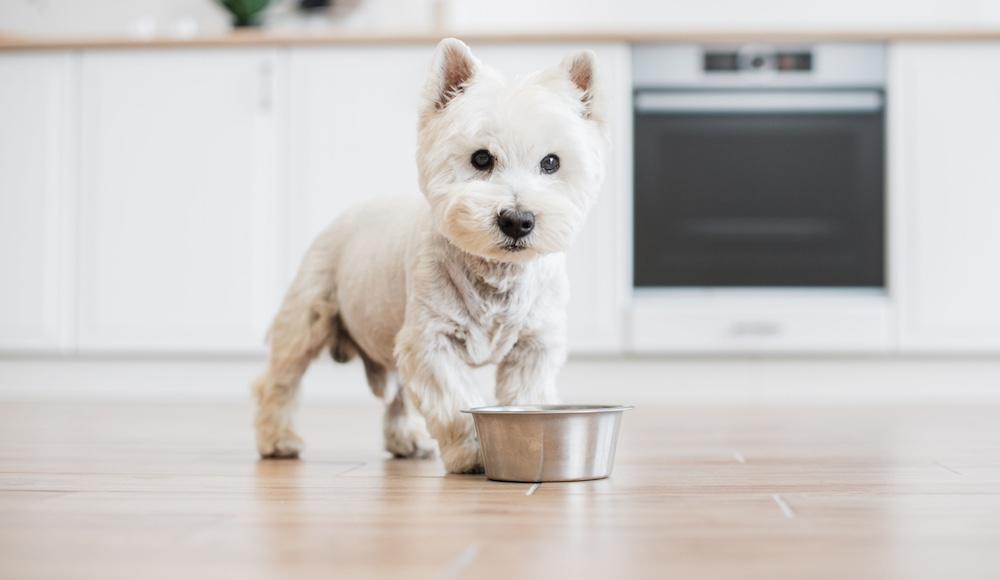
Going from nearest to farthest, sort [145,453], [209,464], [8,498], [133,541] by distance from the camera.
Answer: [133,541]
[8,498]
[209,464]
[145,453]

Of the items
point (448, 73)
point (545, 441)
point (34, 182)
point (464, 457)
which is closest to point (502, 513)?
point (545, 441)

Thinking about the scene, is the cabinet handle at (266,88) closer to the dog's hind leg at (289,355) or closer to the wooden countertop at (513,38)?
the wooden countertop at (513,38)

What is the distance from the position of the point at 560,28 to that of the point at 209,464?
9.72 ft

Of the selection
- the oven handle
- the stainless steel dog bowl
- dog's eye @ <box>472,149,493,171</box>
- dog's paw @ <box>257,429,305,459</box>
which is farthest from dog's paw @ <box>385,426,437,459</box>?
the oven handle

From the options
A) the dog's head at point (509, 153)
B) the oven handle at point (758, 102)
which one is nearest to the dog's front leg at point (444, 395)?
the dog's head at point (509, 153)

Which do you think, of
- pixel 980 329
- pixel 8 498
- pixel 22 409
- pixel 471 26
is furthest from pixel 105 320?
pixel 980 329

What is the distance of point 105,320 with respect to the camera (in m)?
3.90

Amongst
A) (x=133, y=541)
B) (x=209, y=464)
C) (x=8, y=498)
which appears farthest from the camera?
(x=209, y=464)

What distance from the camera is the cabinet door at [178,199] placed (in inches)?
153

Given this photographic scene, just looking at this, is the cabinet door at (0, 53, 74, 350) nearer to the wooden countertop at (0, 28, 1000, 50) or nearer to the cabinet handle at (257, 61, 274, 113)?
the wooden countertop at (0, 28, 1000, 50)

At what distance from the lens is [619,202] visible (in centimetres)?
375

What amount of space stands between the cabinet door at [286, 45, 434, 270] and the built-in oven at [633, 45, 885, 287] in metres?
0.78

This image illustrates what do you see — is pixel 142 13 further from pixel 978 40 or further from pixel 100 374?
pixel 978 40

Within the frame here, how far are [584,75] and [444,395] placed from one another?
54 cm
